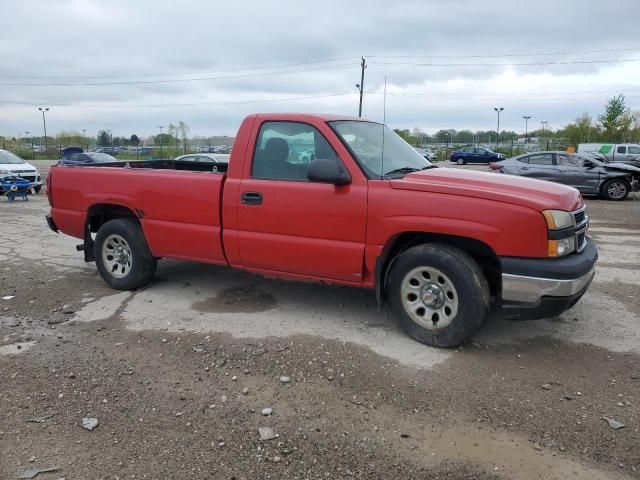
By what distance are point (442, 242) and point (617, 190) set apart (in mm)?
13978

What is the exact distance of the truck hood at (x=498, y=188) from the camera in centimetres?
403

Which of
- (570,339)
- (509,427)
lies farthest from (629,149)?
(509,427)

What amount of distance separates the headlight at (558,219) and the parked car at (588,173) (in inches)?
502

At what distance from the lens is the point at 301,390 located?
3.71 m

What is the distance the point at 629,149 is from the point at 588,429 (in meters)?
27.7

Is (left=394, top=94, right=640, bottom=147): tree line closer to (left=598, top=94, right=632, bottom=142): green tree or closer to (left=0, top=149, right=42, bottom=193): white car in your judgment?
(left=598, top=94, right=632, bottom=142): green tree

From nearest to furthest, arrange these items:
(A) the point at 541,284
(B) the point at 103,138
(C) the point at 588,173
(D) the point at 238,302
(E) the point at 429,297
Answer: (A) the point at 541,284, (E) the point at 429,297, (D) the point at 238,302, (C) the point at 588,173, (B) the point at 103,138

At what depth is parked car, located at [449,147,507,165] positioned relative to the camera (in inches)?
1662

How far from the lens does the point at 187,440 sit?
3139mm

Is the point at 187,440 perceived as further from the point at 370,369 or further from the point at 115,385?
the point at 370,369

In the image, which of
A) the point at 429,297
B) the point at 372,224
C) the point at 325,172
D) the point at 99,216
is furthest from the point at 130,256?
the point at 429,297

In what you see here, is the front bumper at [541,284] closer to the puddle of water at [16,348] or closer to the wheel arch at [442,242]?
the wheel arch at [442,242]

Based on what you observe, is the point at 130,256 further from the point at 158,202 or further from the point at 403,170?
the point at 403,170

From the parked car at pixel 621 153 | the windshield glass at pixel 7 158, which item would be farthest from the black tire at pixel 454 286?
the parked car at pixel 621 153
